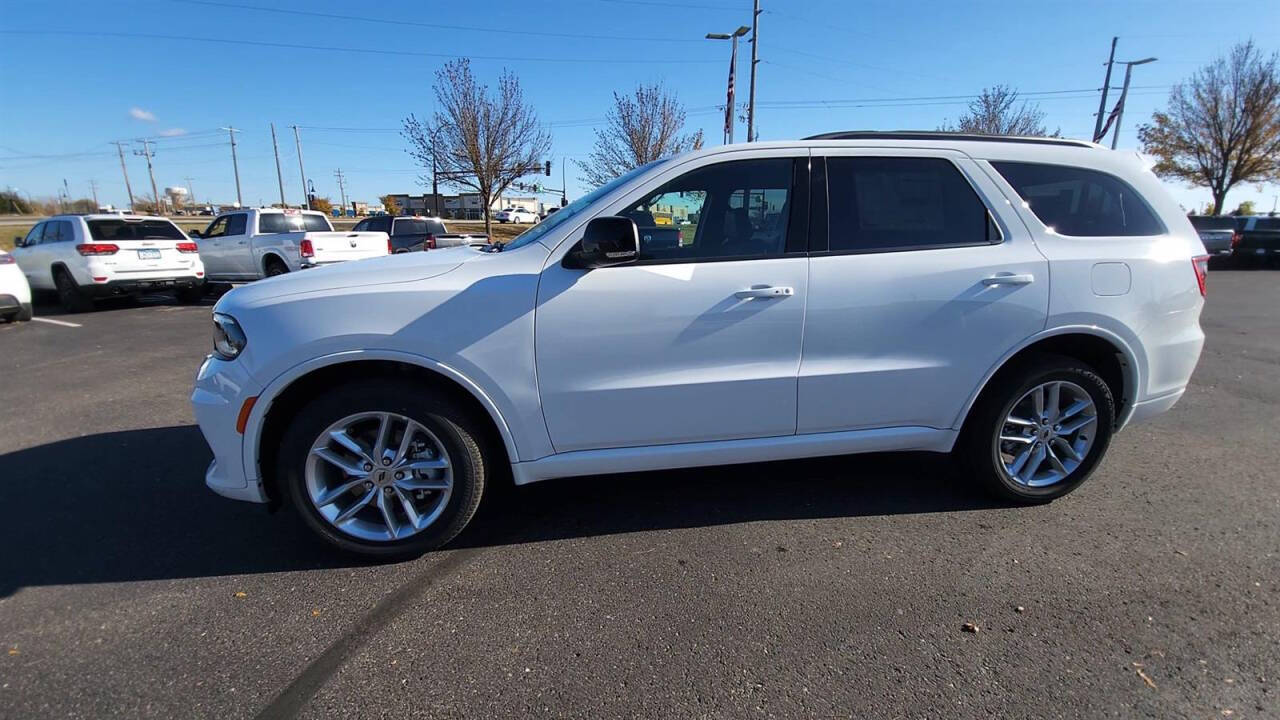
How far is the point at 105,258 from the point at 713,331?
40.8ft

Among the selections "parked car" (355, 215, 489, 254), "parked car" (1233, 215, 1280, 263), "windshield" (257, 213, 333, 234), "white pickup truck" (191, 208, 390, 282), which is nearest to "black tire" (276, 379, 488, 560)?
"white pickup truck" (191, 208, 390, 282)

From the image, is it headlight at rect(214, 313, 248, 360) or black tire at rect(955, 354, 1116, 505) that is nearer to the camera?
headlight at rect(214, 313, 248, 360)

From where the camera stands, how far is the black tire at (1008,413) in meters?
3.18

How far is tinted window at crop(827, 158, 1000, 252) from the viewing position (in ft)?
9.89

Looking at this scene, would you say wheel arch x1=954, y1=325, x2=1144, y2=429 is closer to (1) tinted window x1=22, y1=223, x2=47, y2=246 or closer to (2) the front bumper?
(2) the front bumper

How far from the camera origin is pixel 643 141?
935 inches

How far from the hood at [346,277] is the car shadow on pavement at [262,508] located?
119 centimetres

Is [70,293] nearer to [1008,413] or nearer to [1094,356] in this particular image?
[1008,413]

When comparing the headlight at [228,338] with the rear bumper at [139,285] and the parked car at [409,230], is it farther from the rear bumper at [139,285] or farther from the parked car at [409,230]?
the parked car at [409,230]

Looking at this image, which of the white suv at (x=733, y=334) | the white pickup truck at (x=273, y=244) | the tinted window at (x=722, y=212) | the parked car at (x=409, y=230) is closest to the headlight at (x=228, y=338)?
the white suv at (x=733, y=334)

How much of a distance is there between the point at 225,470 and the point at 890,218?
3343 mm

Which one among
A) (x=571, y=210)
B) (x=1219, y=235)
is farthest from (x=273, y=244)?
(x=1219, y=235)

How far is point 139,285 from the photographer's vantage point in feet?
36.3

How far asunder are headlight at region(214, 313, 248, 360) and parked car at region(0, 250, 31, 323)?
977 cm
